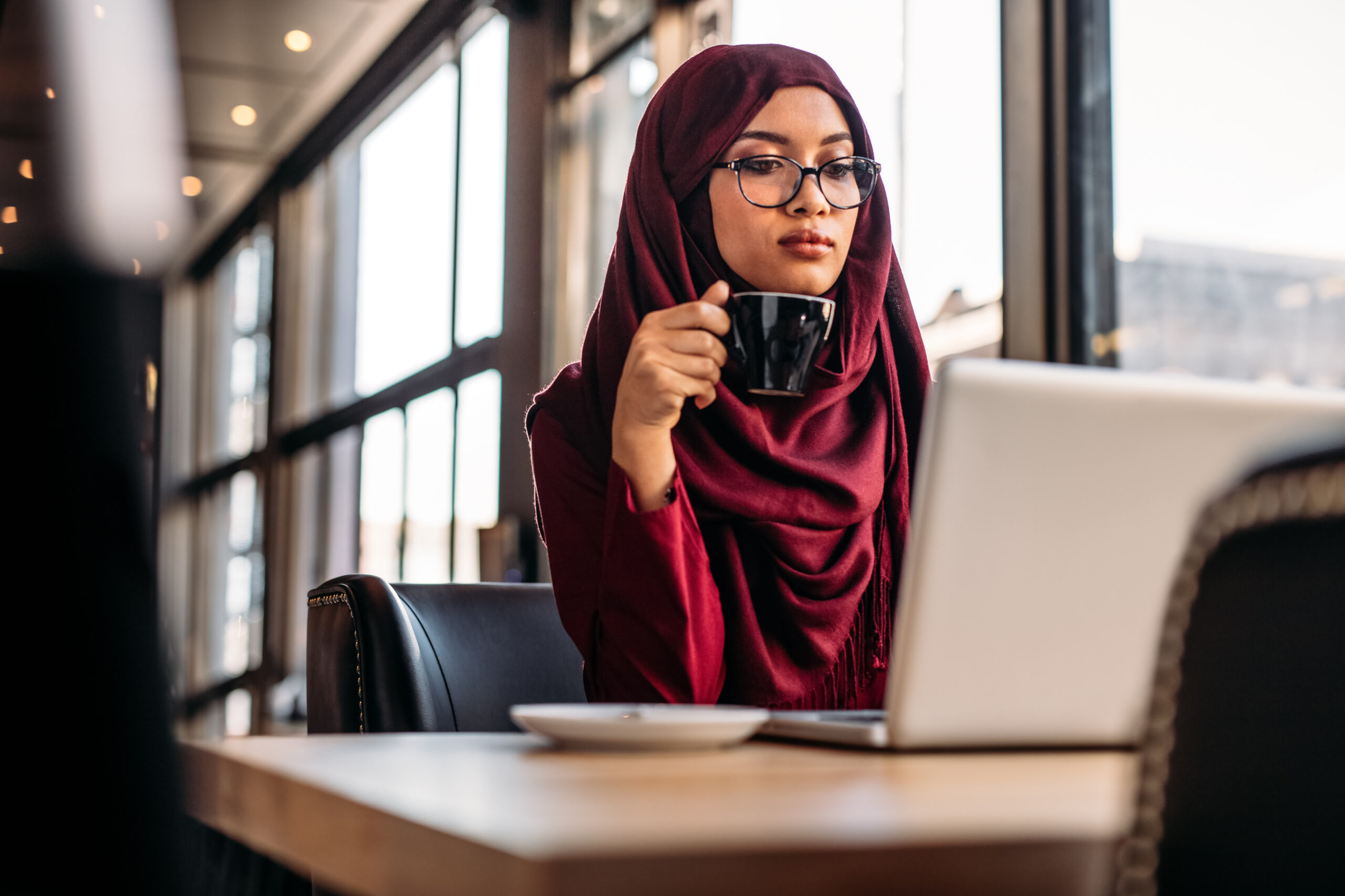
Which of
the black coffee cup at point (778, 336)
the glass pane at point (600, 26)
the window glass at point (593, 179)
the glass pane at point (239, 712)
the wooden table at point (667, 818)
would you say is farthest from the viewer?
the glass pane at point (239, 712)

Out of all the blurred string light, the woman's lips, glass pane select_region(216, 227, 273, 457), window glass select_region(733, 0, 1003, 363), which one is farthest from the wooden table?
glass pane select_region(216, 227, 273, 457)

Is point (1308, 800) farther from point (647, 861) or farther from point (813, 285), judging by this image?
point (813, 285)

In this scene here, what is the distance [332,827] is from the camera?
1.71ft

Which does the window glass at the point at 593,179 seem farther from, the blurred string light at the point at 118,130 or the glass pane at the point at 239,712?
the glass pane at the point at 239,712

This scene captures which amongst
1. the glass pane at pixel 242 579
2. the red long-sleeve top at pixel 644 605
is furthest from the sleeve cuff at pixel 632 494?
the glass pane at pixel 242 579

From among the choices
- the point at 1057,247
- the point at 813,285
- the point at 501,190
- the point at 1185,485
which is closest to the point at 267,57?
the point at 501,190

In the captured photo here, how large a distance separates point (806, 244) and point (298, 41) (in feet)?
14.5

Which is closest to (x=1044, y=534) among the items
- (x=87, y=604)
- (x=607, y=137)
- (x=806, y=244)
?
(x=87, y=604)

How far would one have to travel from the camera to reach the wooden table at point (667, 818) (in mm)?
398

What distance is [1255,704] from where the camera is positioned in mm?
315

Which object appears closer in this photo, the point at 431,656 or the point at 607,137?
the point at 431,656

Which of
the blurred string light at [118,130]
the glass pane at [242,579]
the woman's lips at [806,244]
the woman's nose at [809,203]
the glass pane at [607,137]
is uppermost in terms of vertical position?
the glass pane at [607,137]

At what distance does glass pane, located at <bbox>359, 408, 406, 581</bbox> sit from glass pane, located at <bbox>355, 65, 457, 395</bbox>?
0.64 feet

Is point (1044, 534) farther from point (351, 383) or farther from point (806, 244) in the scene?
point (351, 383)
